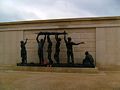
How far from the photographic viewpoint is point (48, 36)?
52.8ft

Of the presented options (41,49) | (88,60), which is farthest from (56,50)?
(88,60)

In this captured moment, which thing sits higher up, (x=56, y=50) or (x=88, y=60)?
(x=56, y=50)

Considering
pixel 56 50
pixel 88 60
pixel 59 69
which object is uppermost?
pixel 56 50

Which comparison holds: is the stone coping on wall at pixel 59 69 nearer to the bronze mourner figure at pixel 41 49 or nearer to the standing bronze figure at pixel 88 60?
the standing bronze figure at pixel 88 60

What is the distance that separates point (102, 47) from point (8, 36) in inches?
250

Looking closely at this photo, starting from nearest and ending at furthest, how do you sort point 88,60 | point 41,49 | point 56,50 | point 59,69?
point 59,69 → point 88,60 → point 56,50 → point 41,49

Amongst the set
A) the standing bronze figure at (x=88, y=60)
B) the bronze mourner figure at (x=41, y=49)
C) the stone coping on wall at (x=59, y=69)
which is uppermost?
the bronze mourner figure at (x=41, y=49)

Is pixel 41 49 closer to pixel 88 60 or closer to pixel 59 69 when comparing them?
pixel 59 69

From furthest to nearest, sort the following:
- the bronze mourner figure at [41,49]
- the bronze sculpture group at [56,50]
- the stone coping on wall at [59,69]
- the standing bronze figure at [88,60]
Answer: the bronze mourner figure at [41,49], the bronze sculpture group at [56,50], the standing bronze figure at [88,60], the stone coping on wall at [59,69]

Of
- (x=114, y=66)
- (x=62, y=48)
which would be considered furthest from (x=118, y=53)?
(x=62, y=48)

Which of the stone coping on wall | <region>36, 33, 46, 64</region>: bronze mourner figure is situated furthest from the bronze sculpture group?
the stone coping on wall

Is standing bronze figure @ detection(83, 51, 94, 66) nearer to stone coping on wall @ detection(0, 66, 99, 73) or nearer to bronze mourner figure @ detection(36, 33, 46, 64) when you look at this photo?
stone coping on wall @ detection(0, 66, 99, 73)

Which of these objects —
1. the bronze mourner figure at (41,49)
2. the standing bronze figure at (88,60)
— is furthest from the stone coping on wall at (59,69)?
the bronze mourner figure at (41,49)

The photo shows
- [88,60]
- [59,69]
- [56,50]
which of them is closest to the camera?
[59,69]
